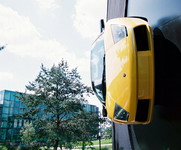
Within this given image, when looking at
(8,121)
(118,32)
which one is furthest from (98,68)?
(8,121)

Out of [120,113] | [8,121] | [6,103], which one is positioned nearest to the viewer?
[120,113]

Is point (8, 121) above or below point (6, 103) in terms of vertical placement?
below

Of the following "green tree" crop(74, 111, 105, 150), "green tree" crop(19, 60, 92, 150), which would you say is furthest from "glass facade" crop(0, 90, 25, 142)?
"green tree" crop(74, 111, 105, 150)

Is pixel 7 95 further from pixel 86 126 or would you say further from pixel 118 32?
pixel 118 32

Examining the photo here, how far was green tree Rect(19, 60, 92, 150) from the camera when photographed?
585 inches

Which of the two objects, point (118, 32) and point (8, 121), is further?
point (8, 121)

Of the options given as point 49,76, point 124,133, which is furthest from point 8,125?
point 124,133

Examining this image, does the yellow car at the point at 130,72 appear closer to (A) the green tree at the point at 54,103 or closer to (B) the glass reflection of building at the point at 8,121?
(A) the green tree at the point at 54,103

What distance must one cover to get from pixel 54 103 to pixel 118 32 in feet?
47.1

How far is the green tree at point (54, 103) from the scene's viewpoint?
1486 cm

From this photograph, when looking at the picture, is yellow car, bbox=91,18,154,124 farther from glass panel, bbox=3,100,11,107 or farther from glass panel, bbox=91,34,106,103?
glass panel, bbox=3,100,11,107

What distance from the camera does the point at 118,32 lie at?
1775 mm

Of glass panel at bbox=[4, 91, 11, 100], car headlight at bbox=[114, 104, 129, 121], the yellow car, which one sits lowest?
car headlight at bbox=[114, 104, 129, 121]

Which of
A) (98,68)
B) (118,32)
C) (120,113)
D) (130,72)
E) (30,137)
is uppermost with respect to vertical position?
(118,32)
